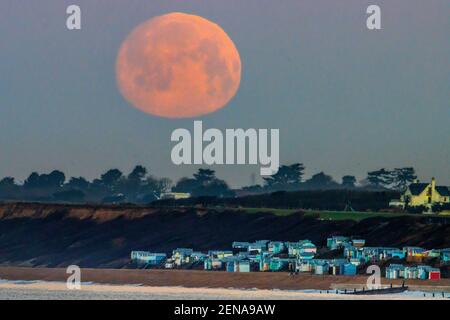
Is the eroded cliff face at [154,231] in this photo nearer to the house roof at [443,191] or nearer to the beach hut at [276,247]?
the beach hut at [276,247]

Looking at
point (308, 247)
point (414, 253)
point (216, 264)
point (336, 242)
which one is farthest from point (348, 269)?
point (336, 242)

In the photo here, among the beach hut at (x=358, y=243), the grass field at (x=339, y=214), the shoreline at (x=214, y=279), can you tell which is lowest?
the shoreline at (x=214, y=279)

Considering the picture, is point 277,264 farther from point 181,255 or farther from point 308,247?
point 181,255

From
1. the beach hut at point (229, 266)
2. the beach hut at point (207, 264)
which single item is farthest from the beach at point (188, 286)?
the beach hut at point (207, 264)

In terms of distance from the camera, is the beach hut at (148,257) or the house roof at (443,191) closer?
the beach hut at (148,257)
